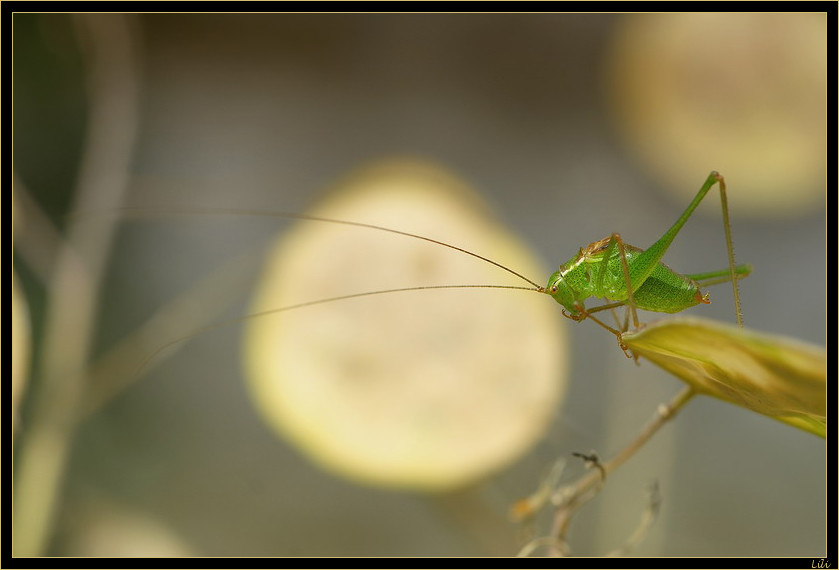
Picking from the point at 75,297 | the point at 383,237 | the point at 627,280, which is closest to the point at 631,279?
the point at 627,280

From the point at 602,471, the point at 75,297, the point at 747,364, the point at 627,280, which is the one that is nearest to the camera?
the point at 747,364

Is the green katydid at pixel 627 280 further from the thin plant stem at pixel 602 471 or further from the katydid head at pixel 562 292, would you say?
the thin plant stem at pixel 602 471

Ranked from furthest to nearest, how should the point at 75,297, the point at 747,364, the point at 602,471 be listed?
the point at 75,297 < the point at 602,471 < the point at 747,364

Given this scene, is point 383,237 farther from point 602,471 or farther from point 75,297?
point 602,471

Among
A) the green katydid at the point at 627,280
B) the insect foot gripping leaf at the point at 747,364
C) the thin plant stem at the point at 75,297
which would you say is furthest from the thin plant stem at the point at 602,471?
the thin plant stem at the point at 75,297

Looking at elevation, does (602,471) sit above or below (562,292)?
below

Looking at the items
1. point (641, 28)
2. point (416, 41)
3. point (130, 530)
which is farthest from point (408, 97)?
point (130, 530)

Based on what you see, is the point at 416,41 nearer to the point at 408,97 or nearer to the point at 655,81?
the point at 408,97
